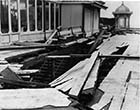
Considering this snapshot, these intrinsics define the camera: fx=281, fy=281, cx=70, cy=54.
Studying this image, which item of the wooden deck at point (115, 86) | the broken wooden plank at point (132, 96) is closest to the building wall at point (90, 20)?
the wooden deck at point (115, 86)

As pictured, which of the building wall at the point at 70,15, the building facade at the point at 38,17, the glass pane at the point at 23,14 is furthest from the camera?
the building wall at the point at 70,15

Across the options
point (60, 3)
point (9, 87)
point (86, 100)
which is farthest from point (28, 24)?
point (86, 100)

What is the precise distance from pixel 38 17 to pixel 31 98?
1068cm

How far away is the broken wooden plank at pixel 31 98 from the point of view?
3576mm

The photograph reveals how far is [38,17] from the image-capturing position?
14164mm

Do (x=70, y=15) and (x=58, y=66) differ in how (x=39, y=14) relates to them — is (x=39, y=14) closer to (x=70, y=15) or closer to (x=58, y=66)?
(x=70, y=15)

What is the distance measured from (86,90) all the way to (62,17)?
1287 centimetres

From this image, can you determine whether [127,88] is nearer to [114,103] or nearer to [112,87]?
[112,87]

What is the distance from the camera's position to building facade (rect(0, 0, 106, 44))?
11.3 meters

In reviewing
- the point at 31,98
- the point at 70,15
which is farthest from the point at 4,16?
the point at 31,98

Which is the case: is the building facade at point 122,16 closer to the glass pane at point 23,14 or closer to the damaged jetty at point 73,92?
the glass pane at point 23,14

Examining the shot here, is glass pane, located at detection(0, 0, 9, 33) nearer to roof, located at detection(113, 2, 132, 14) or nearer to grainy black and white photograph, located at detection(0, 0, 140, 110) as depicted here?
grainy black and white photograph, located at detection(0, 0, 140, 110)

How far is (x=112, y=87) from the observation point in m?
4.59

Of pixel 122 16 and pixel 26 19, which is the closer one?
pixel 26 19
